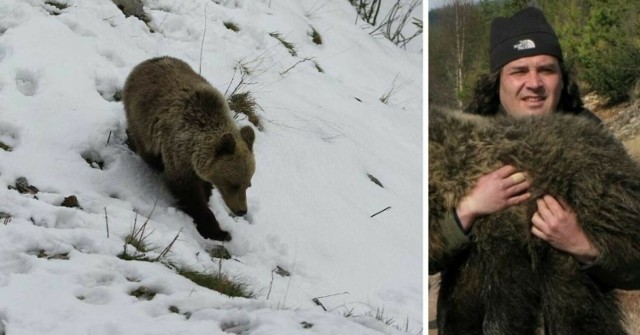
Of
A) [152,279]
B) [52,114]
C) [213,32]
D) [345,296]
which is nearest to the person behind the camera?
[152,279]

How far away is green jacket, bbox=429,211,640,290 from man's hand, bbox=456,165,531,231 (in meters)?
0.07

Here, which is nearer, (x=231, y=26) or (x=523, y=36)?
(x=523, y=36)

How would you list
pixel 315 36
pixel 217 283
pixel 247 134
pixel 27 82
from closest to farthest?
pixel 217 283 < pixel 247 134 < pixel 27 82 < pixel 315 36

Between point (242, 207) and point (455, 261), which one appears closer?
point (455, 261)

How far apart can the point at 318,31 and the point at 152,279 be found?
23.2 feet

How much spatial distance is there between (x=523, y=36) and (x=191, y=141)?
4028 mm

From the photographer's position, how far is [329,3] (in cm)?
1209

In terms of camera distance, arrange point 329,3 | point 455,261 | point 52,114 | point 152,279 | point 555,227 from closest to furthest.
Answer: point 555,227, point 455,261, point 152,279, point 52,114, point 329,3

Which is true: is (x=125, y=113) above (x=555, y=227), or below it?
below

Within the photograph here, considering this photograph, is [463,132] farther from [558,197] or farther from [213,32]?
[213,32]

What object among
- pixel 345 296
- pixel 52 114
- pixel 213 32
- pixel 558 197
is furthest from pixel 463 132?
pixel 213 32

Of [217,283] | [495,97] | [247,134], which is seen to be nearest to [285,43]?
[247,134]

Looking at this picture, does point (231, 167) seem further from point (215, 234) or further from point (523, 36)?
point (523, 36)

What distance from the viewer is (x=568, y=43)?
70.5 inches
